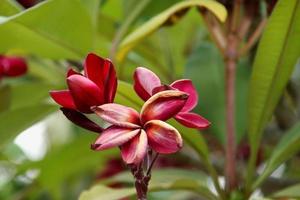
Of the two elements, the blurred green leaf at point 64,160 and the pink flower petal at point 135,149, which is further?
the blurred green leaf at point 64,160

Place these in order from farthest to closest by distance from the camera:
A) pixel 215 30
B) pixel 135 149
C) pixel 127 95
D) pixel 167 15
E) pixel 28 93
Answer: pixel 28 93, pixel 215 30, pixel 167 15, pixel 127 95, pixel 135 149

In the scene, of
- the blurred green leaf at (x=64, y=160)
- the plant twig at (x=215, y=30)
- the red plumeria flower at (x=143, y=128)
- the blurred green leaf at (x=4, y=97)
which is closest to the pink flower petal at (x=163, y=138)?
the red plumeria flower at (x=143, y=128)

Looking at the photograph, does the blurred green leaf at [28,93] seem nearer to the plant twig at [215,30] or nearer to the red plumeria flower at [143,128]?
the plant twig at [215,30]

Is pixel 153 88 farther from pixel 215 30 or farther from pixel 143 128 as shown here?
pixel 215 30

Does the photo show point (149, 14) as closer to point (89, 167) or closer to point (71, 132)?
point (89, 167)

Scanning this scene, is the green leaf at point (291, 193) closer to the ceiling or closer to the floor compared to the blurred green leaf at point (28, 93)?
closer to the ceiling

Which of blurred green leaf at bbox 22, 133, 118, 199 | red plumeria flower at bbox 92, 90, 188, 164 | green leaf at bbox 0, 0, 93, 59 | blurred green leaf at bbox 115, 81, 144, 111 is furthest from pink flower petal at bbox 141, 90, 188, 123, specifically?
blurred green leaf at bbox 22, 133, 118, 199

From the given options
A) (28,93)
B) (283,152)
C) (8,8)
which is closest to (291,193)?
(283,152)
